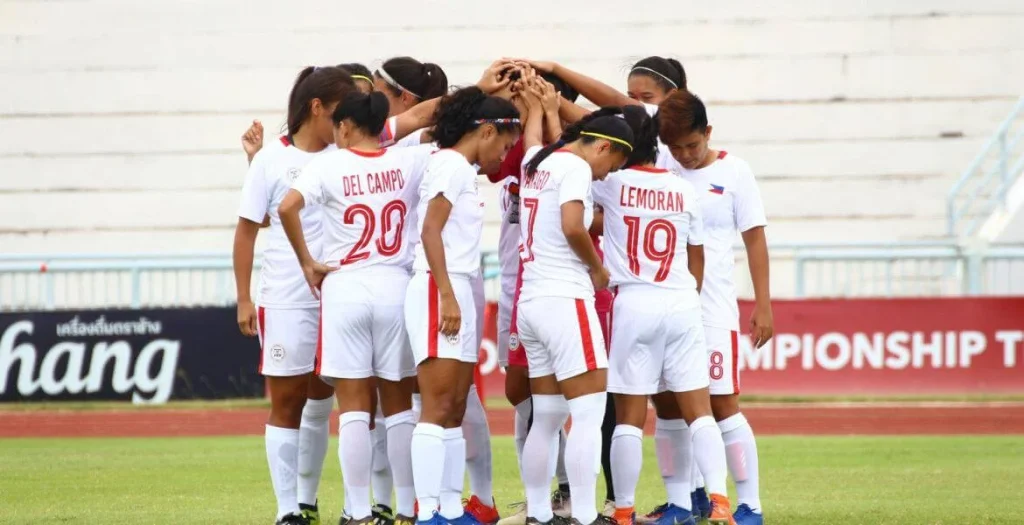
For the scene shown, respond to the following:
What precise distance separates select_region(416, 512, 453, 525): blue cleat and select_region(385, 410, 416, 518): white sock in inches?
8.9

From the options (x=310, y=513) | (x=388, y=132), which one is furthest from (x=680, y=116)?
(x=310, y=513)

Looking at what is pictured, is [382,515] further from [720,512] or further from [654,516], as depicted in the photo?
[720,512]

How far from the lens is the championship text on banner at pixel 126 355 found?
51.9 feet

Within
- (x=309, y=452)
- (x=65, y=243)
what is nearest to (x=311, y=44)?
(x=65, y=243)

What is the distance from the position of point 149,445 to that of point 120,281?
16.2 ft

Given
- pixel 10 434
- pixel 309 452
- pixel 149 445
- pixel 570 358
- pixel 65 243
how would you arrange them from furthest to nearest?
pixel 65 243
pixel 10 434
pixel 149 445
pixel 309 452
pixel 570 358

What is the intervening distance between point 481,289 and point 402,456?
864 millimetres

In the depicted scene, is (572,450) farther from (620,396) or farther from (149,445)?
(149,445)

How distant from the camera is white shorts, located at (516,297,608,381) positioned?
6.74 m

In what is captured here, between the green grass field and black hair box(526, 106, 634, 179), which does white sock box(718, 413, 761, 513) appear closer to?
the green grass field

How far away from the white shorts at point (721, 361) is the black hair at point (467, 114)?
1.36 meters

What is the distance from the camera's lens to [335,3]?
2195 centimetres

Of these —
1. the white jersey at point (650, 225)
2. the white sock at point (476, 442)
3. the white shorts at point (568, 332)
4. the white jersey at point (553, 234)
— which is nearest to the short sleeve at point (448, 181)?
the white jersey at point (553, 234)

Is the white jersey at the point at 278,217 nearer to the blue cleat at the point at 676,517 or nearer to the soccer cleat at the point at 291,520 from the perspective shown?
the soccer cleat at the point at 291,520
